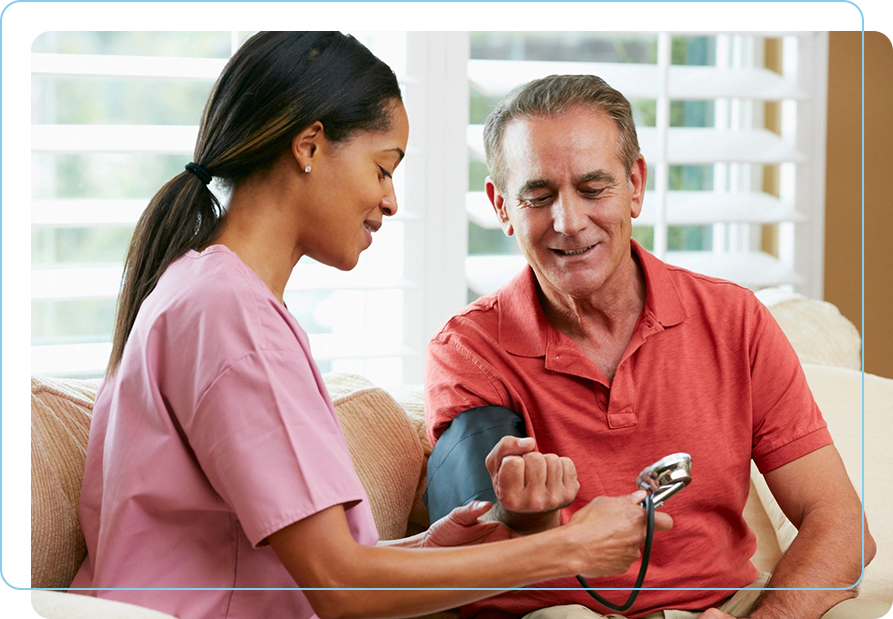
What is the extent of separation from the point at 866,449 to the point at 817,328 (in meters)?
0.17

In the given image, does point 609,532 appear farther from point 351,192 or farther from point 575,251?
point 351,192

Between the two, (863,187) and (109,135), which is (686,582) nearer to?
(863,187)

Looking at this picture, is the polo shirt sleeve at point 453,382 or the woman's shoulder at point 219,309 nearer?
the woman's shoulder at point 219,309

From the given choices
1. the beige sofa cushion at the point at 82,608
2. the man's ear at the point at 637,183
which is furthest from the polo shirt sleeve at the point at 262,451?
the man's ear at the point at 637,183

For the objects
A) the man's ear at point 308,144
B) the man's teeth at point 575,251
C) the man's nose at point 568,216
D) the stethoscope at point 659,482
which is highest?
the man's ear at point 308,144

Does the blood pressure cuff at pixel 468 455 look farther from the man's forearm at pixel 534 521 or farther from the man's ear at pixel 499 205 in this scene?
the man's ear at pixel 499 205

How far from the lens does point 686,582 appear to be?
1.00 m

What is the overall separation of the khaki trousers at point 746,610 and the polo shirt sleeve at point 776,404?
0.15 metres

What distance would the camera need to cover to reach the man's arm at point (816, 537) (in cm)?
102

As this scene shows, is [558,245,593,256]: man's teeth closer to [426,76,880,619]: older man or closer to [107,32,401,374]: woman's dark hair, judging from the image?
[426,76,880,619]: older man

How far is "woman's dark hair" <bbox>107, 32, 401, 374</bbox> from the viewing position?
867 millimetres

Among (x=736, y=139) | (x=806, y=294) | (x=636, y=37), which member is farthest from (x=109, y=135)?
(x=806, y=294)

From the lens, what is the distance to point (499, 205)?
97 centimetres

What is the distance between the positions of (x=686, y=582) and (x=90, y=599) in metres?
0.65
